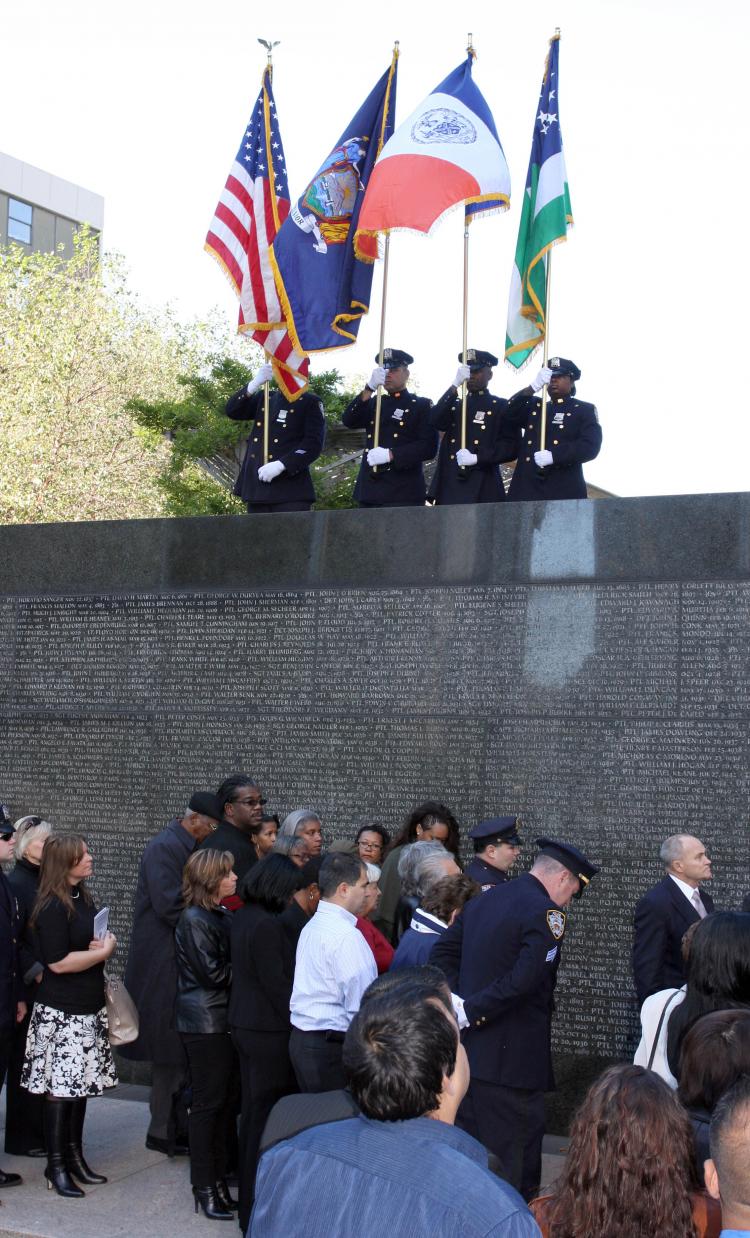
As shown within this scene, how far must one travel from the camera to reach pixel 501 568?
8.28 m

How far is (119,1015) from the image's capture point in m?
6.36

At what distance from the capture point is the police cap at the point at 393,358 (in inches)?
386

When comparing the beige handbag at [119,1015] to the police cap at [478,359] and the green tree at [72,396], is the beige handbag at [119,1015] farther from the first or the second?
the green tree at [72,396]

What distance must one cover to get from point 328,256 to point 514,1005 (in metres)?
6.47

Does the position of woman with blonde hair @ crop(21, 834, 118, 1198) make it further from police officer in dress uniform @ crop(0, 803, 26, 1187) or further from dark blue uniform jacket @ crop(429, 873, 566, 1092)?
dark blue uniform jacket @ crop(429, 873, 566, 1092)

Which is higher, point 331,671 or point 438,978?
point 331,671

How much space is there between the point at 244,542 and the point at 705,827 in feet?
12.0

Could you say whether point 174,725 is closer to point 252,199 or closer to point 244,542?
point 244,542

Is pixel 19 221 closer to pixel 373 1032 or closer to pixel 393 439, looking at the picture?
pixel 393 439

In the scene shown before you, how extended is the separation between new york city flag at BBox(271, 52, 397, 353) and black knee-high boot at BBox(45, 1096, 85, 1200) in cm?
580

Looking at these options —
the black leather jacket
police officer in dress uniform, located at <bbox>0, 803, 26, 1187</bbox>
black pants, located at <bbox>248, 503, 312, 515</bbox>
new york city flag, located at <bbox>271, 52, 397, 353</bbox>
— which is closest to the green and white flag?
new york city flag, located at <bbox>271, 52, 397, 353</bbox>

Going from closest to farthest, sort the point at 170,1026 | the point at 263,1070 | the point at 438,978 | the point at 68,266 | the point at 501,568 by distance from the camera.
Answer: the point at 438,978 < the point at 263,1070 < the point at 170,1026 < the point at 501,568 < the point at 68,266

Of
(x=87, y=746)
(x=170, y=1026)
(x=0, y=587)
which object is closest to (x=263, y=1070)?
(x=170, y=1026)

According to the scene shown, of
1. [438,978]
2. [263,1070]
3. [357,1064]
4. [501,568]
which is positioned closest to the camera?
[357,1064]
